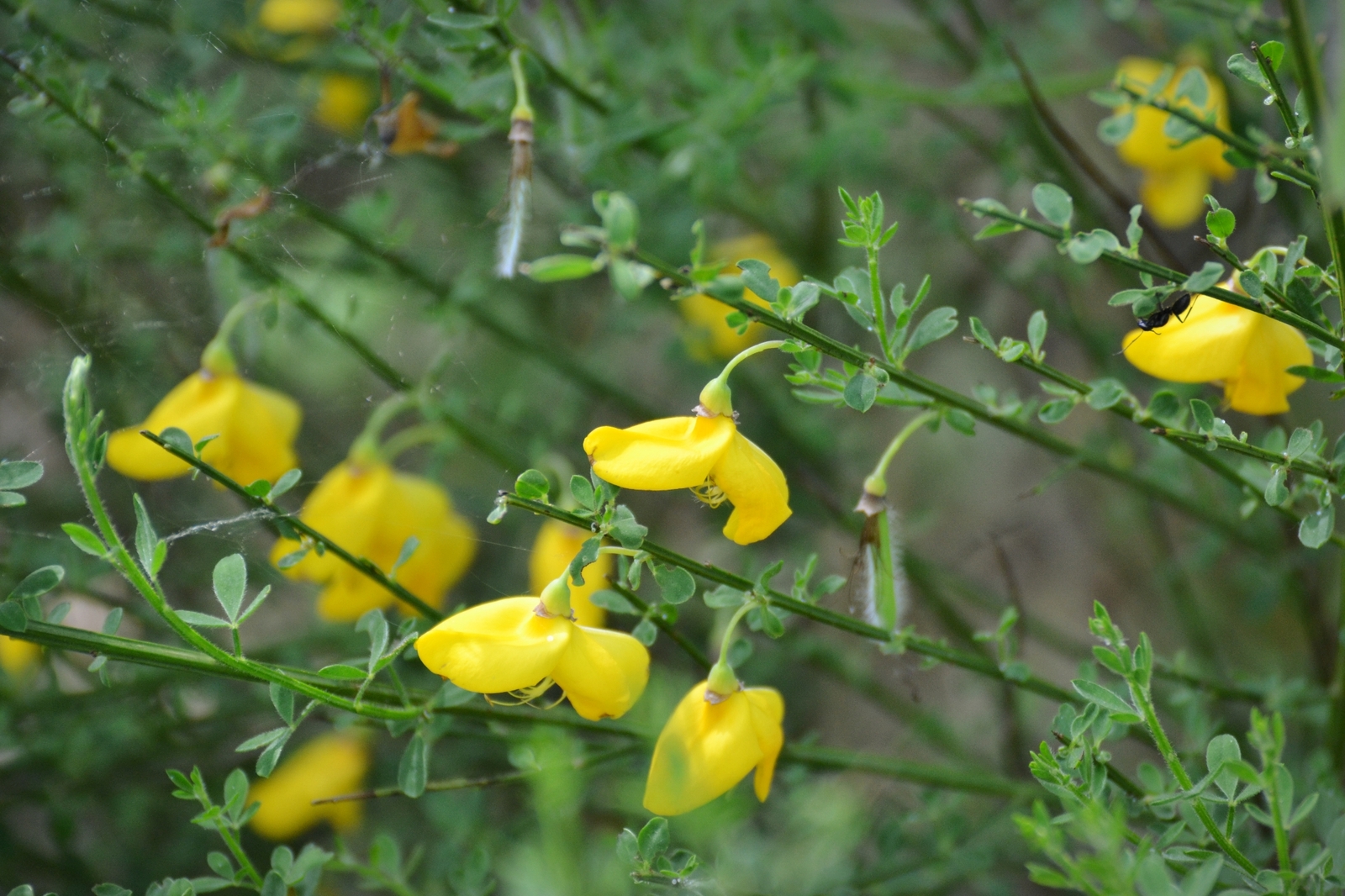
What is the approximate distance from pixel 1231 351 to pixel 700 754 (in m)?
0.47

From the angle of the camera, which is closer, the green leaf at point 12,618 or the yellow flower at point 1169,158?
the green leaf at point 12,618

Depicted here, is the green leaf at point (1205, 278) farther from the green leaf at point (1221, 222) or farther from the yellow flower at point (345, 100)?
the yellow flower at point (345, 100)

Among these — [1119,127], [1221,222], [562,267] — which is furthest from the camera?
[1119,127]

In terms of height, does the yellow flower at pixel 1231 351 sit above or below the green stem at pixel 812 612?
above

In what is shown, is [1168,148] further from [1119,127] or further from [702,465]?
[702,465]

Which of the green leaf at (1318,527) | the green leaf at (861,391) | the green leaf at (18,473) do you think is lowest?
the green leaf at (18,473)

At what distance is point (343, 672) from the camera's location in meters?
0.66

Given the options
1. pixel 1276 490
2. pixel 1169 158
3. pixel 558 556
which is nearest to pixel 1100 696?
pixel 1276 490

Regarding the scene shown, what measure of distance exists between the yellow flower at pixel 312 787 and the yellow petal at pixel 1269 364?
1.23 metres

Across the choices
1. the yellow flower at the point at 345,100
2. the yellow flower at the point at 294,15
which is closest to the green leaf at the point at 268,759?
the yellow flower at the point at 345,100

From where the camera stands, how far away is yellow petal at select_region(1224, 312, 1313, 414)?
681 millimetres

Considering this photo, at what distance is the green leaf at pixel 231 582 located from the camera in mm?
650

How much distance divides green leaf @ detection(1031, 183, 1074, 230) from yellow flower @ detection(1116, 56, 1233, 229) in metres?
0.64

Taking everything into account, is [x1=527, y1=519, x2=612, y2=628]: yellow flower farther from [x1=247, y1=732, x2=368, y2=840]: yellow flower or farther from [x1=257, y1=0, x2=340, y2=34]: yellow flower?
[x1=257, y1=0, x2=340, y2=34]: yellow flower
